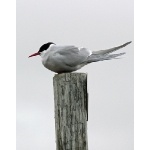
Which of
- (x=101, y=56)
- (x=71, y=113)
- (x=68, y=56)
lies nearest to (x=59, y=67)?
(x=68, y=56)

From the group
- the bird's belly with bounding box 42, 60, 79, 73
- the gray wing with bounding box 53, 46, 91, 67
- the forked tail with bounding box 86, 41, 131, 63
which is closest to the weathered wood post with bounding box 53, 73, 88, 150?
the bird's belly with bounding box 42, 60, 79, 73

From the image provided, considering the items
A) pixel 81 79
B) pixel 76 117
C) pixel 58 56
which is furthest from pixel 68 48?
pixel 76 117

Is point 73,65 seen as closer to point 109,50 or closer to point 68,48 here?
point 68,48

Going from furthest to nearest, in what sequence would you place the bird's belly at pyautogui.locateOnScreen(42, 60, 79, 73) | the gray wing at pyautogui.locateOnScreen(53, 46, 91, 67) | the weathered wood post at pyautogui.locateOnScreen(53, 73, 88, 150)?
1. the gray wing at pyautogui.locateOnScreen(53, 46, 91, 67)
2. the bird's belly at pyautogui.locateOnScreen(42, 60, 79, 73)
3. the weathered wood post at pyautogui.locateOnScreen(53, 73, 88, 150)

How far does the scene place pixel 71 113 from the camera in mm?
3691

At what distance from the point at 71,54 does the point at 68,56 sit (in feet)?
0.21

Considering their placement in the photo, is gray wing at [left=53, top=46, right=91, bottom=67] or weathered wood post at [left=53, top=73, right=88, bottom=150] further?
gray wing at [left=53, top=46, right=91, bottom=67]

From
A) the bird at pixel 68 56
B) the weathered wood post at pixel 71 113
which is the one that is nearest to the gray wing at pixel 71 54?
the bird at pixel 68 56

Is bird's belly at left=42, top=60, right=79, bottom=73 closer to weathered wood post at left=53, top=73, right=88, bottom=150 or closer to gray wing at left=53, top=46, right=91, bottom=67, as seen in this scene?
gray wing at left=53, top=46, right=91, bottom=67

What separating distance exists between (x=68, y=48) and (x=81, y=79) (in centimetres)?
90

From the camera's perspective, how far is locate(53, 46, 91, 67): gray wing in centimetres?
448

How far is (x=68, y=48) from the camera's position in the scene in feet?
15.0

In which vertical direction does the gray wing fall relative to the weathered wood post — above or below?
above

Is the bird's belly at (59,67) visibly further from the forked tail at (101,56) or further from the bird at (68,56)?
the forked tail at (101,56)
